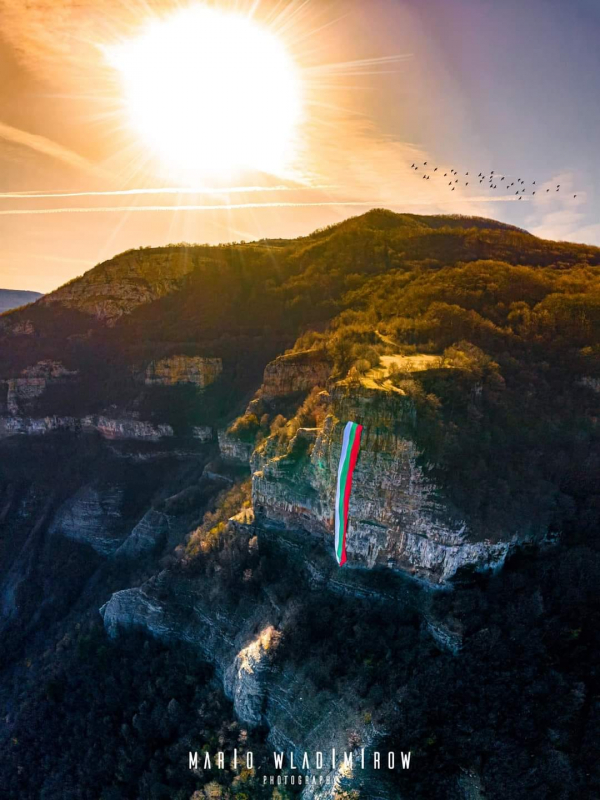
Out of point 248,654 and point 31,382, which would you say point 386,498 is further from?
point 31,382

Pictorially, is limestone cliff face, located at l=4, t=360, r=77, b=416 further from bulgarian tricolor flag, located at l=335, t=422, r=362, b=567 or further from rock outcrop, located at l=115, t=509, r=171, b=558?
bulgarian tricolor flag, located at l=335, t=422, r=362, b=567

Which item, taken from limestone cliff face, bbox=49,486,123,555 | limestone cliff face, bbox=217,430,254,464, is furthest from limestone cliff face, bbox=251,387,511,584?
limestone cliff face, bbox=49,486,123,555

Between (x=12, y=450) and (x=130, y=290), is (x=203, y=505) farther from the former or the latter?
(x=130, y=290)

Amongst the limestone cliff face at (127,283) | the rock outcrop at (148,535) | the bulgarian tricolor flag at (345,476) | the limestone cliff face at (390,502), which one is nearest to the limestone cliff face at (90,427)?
the rock outcrop at (148,535)

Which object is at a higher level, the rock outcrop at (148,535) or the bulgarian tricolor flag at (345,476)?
the bulgarian tricolor flag at (345,476)

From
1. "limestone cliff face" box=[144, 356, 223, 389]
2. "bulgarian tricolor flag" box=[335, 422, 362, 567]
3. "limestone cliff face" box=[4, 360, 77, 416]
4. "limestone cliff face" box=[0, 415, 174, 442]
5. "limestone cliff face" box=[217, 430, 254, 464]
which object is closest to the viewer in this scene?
"bulgarian tricolor flag" box=[335, 422, 362, 567]

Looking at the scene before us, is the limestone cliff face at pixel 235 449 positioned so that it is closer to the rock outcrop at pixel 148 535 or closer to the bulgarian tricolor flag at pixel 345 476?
the rock outcrop at pixel 148 535
